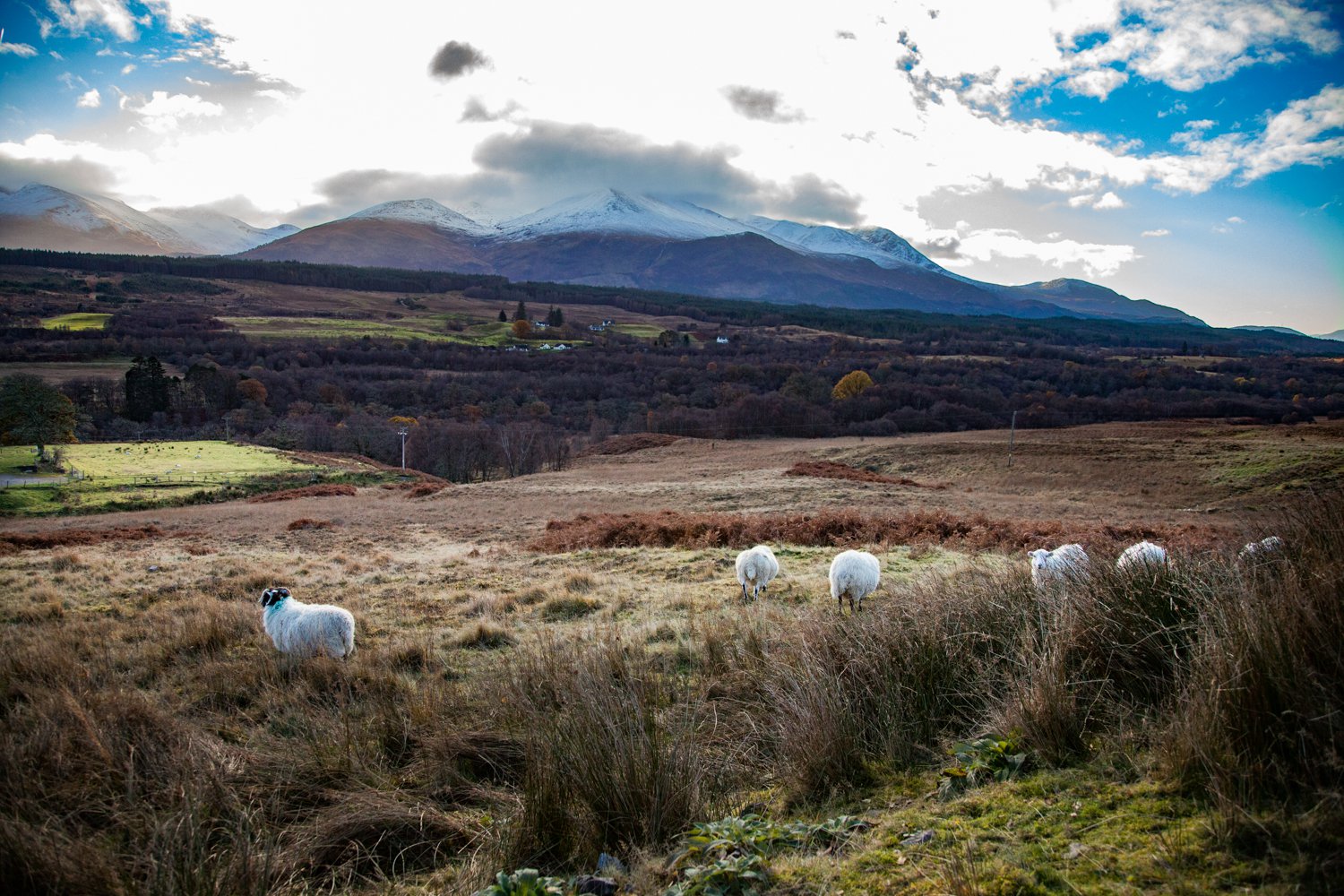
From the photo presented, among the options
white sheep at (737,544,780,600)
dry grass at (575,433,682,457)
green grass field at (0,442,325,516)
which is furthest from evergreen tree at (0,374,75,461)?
white sheep at (737,544,780,600)

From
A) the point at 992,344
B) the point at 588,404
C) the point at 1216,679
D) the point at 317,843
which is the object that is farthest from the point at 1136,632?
the point at 992,344

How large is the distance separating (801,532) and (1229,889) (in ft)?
53.0

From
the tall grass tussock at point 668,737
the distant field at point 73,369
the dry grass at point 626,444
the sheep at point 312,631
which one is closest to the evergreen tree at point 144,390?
the distant field at point 73,369

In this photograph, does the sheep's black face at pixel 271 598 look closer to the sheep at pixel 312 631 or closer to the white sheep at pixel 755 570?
the sheep at pixel 312 631

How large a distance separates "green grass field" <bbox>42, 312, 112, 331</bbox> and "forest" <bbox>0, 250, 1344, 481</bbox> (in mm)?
3075

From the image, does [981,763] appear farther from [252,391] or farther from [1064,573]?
[252,391]

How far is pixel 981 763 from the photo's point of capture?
3.63 m

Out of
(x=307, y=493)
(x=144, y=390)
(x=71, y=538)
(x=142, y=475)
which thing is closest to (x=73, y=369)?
(x=144, y=390)

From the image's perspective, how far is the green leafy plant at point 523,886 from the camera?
114 inches

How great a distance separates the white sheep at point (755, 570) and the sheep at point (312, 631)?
5.77 m

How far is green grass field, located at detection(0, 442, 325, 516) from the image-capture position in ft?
126

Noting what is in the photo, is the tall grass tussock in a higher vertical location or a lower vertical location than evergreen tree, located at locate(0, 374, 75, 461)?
higher

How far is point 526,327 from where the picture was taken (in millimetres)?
154625

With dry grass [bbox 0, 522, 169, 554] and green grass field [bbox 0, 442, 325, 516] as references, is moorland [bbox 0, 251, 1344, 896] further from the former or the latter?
green grass field [bbox 0, 442, 325, 516]
